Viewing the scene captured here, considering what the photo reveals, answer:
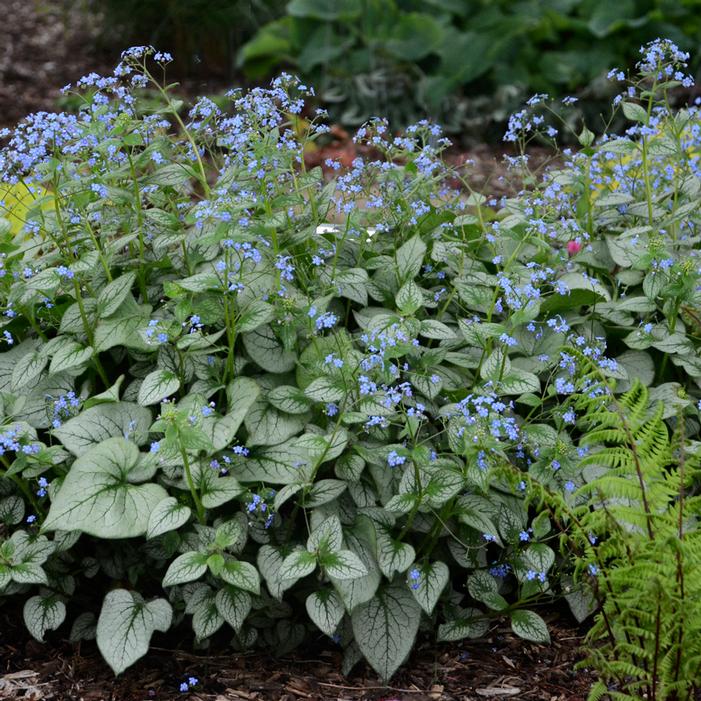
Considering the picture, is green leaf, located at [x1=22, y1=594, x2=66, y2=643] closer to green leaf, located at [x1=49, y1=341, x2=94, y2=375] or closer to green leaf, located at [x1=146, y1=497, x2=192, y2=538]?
green leaf, located at [x1=146, y1=497, x2=192, y2=538]

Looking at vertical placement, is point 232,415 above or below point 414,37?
below

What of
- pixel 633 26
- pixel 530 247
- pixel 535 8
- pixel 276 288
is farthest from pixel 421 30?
pixel 276 288

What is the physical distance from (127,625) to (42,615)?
284 millimetres

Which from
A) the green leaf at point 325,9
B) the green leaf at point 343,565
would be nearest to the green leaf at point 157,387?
the green leaf at point 343,565

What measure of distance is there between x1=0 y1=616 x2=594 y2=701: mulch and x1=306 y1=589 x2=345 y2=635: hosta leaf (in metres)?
0.21

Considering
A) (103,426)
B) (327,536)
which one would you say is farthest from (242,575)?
(103,426)

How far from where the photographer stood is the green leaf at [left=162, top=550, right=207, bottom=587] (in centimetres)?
230

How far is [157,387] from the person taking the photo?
252 cm

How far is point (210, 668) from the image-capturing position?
2.56 meters

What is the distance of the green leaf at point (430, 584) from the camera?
240cm

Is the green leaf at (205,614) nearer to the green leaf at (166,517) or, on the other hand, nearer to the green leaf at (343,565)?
the green leaf at (166,517)

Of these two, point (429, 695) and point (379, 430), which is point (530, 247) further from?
point (429, 695)

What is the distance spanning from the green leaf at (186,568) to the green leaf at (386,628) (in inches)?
15.8

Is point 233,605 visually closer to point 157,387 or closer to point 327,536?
point 327,536
